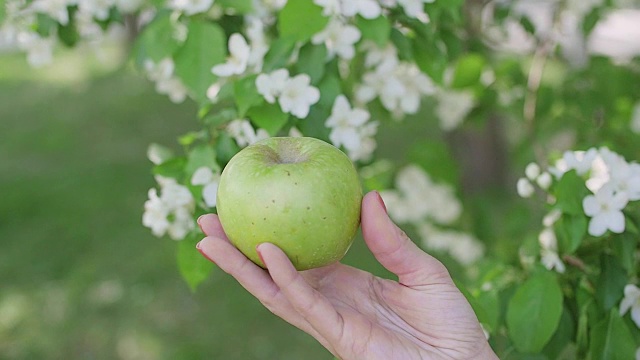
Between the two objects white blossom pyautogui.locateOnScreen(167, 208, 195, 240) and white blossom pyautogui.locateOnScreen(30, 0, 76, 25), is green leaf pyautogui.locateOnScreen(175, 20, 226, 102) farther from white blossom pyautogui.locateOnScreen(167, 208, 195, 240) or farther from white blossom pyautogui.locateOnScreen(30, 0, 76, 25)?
white blossom pyautogui.locateOnScreen(30, 0, 76, 25)

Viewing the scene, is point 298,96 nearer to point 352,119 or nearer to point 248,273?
point 352,119

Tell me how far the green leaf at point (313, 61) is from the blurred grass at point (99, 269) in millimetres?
2847

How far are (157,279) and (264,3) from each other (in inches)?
131

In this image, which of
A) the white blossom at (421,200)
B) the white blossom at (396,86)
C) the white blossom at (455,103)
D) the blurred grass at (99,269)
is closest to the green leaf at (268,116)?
the white blossom at (396,86)

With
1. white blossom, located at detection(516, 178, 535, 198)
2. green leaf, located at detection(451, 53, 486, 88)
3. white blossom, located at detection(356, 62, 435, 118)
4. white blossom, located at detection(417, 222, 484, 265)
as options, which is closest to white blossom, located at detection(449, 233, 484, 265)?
white blossom, located at detection(417, 222, 484, 265)

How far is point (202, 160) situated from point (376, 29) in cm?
58

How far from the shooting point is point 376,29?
1.96 meters

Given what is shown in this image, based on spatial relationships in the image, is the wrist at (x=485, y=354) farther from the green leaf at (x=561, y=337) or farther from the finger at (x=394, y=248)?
the green leaf at (x=561, y=337)

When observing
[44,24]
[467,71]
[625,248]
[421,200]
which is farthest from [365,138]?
[421,200]

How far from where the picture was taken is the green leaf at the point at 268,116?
187 cm

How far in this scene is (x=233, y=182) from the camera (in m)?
1.57

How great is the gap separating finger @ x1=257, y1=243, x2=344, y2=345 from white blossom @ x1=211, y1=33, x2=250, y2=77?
622 mm

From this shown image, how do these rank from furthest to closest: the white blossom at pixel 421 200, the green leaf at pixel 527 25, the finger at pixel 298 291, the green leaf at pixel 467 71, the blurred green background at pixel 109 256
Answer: the blurred green background at pixel 109 256, the white blossom at pixel 421 200, the green leaf at pixel 527 25, the green leaf at pixel 467 71, the finger at pixel 298 291

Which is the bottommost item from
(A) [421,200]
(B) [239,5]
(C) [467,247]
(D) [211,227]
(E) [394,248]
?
(C) [467,247]
